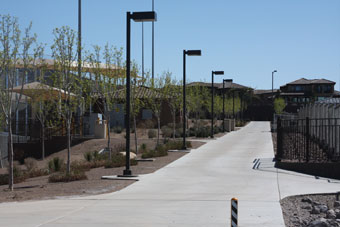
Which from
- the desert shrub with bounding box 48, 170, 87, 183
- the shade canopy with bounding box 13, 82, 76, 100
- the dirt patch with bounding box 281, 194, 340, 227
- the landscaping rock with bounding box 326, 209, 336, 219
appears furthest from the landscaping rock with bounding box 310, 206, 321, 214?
the shade canopy with bounding box 13, 82, 76, 100

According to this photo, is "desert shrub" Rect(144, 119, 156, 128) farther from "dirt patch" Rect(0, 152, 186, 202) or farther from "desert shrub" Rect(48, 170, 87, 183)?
"desert shrub" Rect(48, 170, 87, 183)

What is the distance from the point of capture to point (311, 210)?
1003 cm

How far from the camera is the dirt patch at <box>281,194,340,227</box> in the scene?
8656 mm

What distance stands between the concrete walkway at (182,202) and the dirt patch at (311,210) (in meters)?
0.24

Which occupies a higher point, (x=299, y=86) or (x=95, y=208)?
(x=299, y=86)

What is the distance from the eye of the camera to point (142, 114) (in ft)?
172

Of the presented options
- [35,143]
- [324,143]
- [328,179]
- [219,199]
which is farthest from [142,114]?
[219,199]

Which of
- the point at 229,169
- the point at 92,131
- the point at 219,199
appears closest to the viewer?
the point at 219,199

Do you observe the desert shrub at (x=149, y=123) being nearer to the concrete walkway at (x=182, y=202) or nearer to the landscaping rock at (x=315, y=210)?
the concrete walkway at (x=182, y=202)

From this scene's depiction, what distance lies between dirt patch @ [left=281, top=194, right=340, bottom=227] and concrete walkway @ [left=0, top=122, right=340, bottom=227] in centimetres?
24

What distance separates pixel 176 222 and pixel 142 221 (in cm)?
60

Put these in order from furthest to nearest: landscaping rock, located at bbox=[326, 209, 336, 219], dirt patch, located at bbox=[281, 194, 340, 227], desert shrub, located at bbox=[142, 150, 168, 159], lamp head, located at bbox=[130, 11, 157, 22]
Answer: desert shrub, located at bbox=[142, 150, 168, 159] < lamp head, located at bbox=[130, 11, 157, 22] < landscaping rock, located at bbox=[326, 209, 336, 219] < dirt patch, located at bbox=[281, 194, 340, 227]

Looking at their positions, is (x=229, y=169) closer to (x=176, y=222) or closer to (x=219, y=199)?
(x=219, y=199)

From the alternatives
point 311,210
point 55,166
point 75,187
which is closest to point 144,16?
point 75,187
